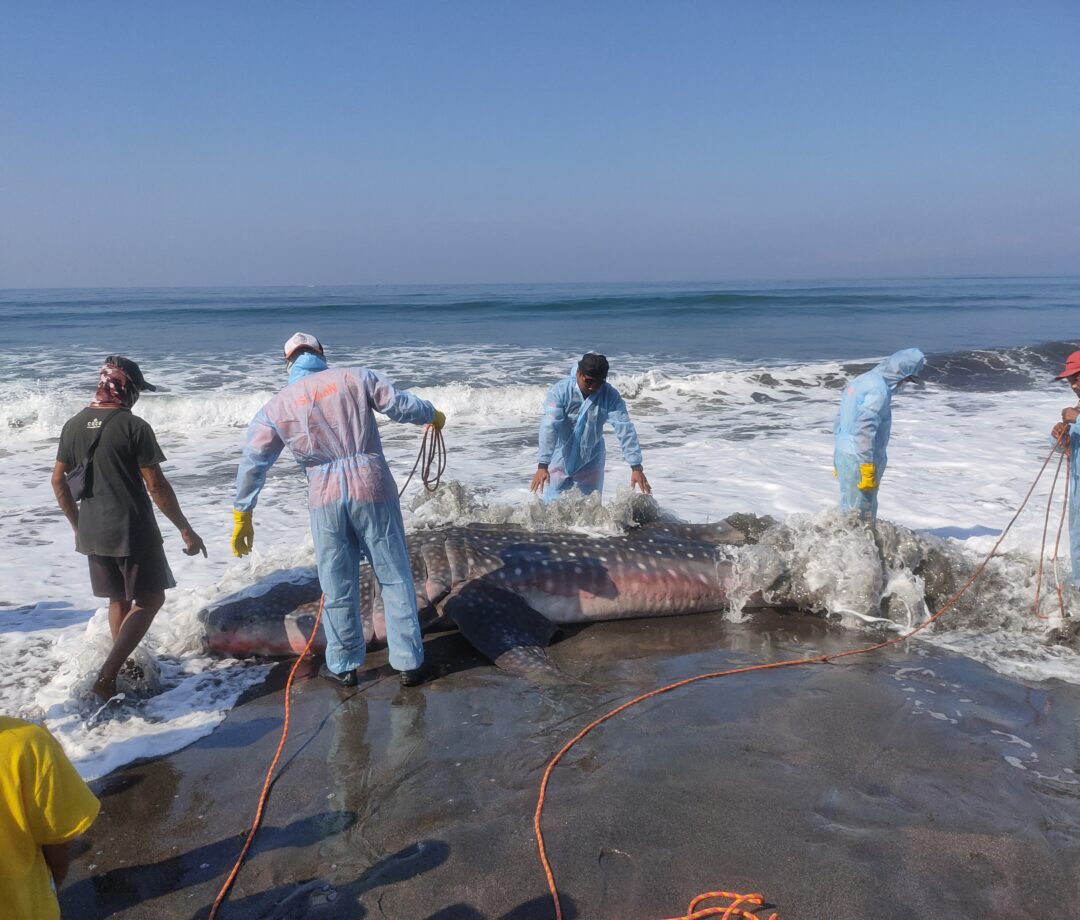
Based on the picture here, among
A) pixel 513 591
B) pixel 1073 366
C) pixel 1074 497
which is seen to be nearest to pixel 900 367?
pixel 1073 366

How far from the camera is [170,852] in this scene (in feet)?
11.1

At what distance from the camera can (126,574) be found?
14.9ft

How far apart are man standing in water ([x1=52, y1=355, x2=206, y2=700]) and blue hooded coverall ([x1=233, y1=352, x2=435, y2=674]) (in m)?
0.50

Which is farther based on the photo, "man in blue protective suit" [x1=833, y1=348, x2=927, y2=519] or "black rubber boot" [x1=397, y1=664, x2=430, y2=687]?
"man in blue protective suit" [x1=833, y1=348, x2=927, y2=519]

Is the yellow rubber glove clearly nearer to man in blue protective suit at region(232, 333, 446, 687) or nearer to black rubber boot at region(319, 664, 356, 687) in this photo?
man in blue protective suit at region(232, 333, 446, 687)

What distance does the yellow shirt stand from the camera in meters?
1.92

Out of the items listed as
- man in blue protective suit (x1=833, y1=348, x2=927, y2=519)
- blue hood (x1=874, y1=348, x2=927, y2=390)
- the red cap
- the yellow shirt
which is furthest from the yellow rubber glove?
the red cap

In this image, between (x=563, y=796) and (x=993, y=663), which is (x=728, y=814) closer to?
(x=563, y=796)

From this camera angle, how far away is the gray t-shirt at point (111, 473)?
4371 millimetres

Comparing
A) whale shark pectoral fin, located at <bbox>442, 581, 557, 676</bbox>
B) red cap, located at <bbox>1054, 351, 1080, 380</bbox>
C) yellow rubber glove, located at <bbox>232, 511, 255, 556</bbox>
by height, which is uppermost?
red cap, located at <bbox>1054, 351, 1080, 380</bbox>

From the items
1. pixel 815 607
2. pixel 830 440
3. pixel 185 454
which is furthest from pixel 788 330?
pixel 815 607

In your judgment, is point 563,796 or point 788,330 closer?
point 563,796

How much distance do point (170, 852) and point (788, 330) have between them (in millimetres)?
33576

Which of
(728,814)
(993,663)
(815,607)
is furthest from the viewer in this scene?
(815,607)
